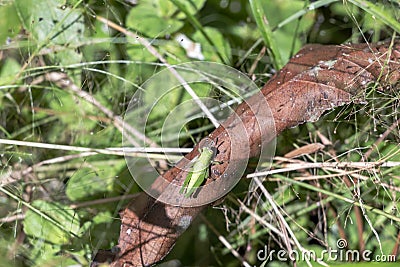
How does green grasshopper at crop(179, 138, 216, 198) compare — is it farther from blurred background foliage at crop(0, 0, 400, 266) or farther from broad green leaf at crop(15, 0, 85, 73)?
broad green leaf at crop(15, 0, 85, 73)

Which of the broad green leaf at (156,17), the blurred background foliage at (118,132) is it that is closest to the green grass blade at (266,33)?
the blurred background foliage at (118,132)

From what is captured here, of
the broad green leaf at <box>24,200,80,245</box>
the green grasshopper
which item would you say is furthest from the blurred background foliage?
the green grasshopper

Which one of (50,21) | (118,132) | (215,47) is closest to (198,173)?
(118,132)

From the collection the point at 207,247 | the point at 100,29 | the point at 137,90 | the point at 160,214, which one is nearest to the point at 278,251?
the point at 207,247

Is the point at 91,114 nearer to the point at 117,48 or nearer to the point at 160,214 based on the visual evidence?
the point at 117,48

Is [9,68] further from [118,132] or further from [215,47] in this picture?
[215,47]

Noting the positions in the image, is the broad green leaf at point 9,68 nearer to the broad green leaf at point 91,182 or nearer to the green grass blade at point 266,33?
the broad green leaf at point 91,182
